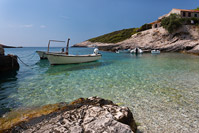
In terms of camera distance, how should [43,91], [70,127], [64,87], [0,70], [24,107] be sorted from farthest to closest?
[0,70] → [64,87] → [43,91] → [24,107] → [70,127]

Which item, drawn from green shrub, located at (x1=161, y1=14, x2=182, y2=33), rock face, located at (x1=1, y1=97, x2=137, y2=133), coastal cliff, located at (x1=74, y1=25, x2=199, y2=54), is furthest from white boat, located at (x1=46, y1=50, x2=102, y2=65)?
green shrub, located at (x1=161, y1=14, x2=182, y2=33)

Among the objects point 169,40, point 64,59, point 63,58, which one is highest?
point 169,40

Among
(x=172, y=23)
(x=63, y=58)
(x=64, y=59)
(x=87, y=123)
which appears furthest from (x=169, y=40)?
(x=87, y=123)

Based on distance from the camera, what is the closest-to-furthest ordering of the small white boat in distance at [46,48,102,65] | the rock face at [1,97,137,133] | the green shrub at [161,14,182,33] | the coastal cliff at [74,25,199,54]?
the rock face at [1,97,137,133], the small white boat in distance at [46,48,102,65], the coastal cliff at [74,25,199,54], the green shrub at [161,14,182,33]

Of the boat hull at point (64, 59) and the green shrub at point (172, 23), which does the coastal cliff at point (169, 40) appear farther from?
the boat hull at point (64, 59)

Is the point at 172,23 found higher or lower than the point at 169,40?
higher

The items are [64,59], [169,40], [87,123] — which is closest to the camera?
[87,123]

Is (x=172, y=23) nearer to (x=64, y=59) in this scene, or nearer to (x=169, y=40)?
(x=169, y=40)

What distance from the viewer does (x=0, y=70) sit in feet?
41.7

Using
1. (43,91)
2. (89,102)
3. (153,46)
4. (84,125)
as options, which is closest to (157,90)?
(89,102)

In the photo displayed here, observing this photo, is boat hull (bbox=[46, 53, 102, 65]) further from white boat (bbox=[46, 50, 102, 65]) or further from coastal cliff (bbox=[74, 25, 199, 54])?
coastal cliff (bbox=[74, 25, 199, 54])

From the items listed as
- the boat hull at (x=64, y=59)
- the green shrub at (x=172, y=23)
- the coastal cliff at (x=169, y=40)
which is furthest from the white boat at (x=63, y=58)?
the green shrub at (x=172, y=23)

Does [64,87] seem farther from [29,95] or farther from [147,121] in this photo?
[147,121]

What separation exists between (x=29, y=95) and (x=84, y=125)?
5.32 meters
